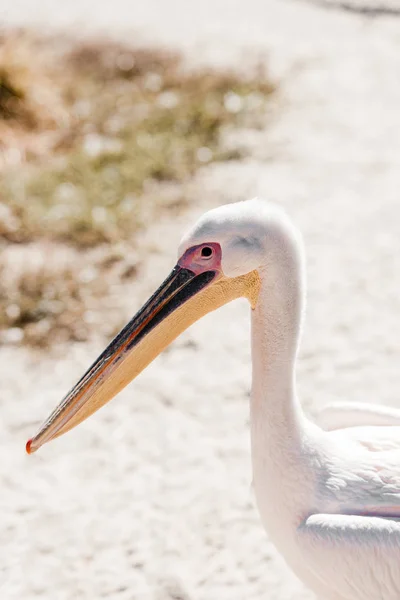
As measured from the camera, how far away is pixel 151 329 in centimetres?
235

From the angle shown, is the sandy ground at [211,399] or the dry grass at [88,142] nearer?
the sandy ground at [211,399]

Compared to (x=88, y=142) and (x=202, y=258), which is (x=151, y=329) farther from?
(x=88, y=142)

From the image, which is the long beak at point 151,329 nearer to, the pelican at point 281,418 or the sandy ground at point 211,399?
the pelican at point 281,418

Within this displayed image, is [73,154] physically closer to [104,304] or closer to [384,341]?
[104,304]

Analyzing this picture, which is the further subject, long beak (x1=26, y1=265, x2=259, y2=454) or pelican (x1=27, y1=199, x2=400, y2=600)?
long beak (x1=26, y1=265, x2=259, y2=454)

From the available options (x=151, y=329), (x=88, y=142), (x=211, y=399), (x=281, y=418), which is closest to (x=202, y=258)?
(x=151, y=329)

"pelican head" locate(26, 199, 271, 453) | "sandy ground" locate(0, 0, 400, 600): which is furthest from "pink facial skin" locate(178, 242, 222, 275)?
"sandy ground" locate(0, 0, 400, 600)

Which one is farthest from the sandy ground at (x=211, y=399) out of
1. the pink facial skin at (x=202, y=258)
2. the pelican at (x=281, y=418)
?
the pink facial skin at (x=202, y=258)

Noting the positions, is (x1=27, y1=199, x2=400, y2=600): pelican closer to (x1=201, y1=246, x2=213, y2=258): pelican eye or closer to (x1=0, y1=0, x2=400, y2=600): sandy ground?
(x1=201, y1=246, x2=213, y2=258): pelican eye

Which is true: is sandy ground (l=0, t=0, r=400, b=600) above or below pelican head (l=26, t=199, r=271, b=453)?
below

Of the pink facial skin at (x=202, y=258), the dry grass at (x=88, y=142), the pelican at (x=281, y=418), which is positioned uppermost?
the pink facial skin at (x=202, y=258)

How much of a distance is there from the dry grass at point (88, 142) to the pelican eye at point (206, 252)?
229 centimetres

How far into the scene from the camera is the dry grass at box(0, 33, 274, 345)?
15.9 ft

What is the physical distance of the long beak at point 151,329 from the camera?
91.5 inches
